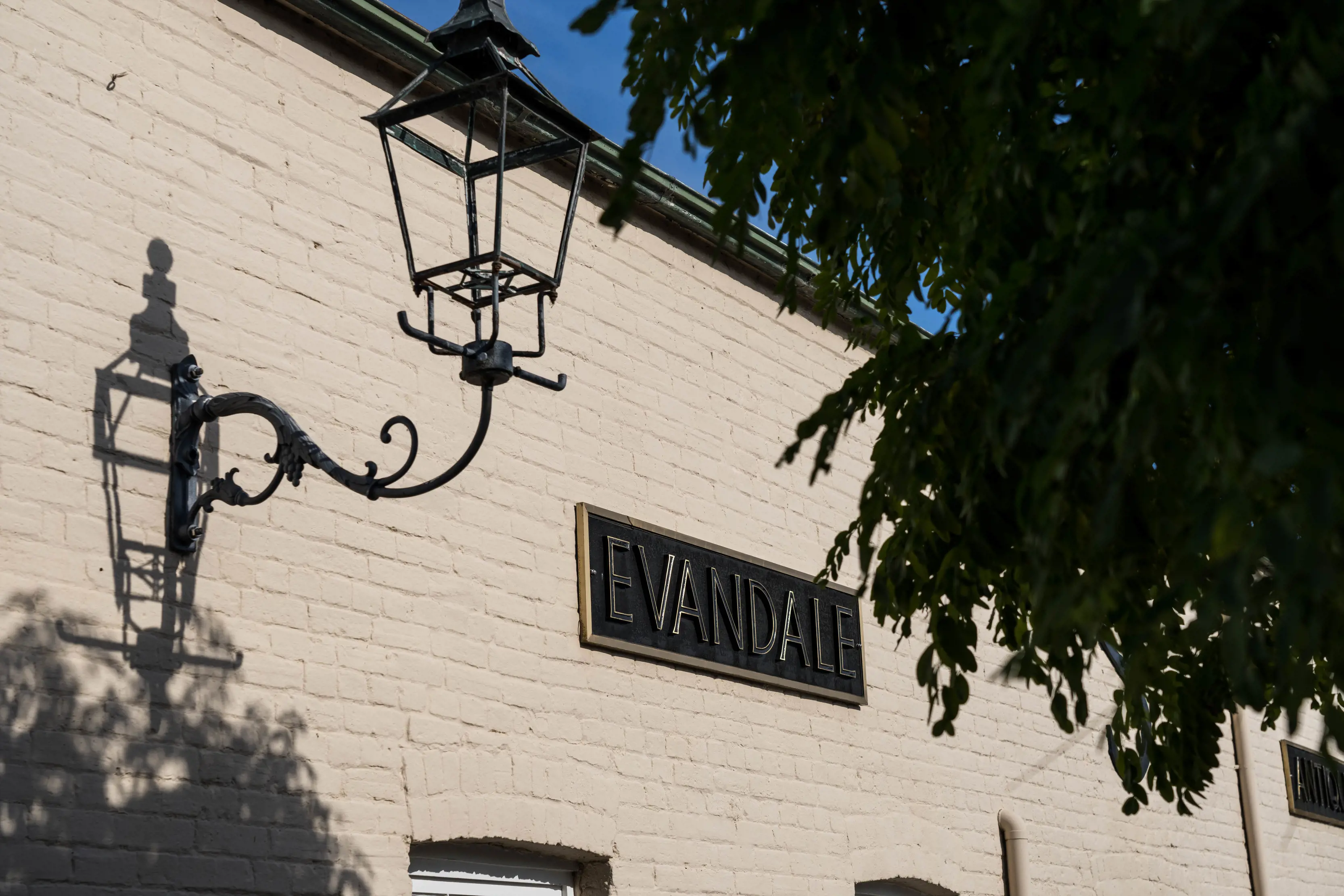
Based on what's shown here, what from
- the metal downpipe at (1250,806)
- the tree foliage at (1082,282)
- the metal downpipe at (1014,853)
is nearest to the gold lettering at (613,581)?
the tree foliage at (1082,282)

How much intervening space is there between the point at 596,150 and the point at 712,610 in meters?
1.97

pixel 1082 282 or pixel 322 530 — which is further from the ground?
pixel 322 530

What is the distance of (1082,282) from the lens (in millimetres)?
1933

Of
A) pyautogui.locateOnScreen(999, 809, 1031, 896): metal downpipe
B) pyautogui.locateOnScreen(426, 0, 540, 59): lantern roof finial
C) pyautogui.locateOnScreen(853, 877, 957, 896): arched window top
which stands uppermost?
pyautogui.locateOnScreen(426, 0, 540, 59): lantern roof finial

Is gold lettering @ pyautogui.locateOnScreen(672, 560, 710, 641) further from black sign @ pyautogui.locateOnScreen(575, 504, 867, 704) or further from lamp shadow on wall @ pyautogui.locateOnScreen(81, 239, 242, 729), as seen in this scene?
lamp shadow on wall @ pyautogui.locateOnScreen(81, 239, 242, 729)

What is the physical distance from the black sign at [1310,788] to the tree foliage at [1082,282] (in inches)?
323

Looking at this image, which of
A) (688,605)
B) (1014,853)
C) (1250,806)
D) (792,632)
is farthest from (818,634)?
(1250,806)

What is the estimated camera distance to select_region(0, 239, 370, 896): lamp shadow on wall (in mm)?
3924

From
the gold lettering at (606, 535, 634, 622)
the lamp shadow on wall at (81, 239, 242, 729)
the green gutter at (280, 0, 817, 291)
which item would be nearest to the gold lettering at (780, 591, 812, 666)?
the gold lettering at (606, 535, 634, 622)

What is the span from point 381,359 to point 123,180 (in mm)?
1072

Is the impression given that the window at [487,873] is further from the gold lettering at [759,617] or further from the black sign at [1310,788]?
the black sign at [1310,788]

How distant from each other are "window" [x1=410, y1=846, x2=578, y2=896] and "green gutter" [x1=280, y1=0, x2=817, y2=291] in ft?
7.52

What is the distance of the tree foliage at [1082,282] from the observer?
187 cm

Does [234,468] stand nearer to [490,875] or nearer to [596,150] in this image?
[490,875]
